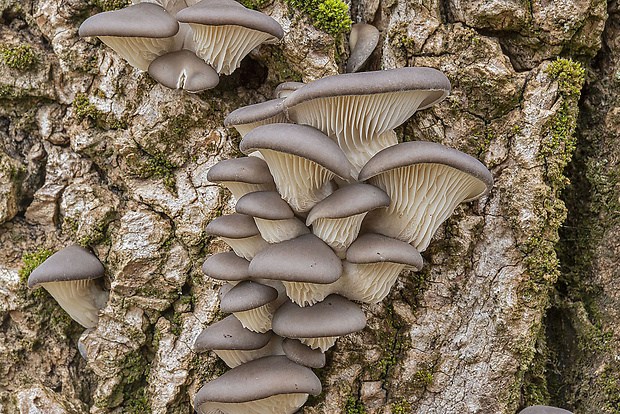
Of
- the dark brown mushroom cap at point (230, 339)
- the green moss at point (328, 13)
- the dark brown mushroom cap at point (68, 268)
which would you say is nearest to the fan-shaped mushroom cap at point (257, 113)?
the green moss at point (328, 13)

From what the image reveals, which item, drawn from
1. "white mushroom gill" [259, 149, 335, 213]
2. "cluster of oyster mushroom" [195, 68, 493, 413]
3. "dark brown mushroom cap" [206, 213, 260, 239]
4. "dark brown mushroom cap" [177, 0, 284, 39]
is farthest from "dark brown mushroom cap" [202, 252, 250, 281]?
"dark brown mushroom cap" [177, 0, 284, 39]

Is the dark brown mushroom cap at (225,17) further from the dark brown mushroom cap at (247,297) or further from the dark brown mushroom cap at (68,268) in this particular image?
the dark brown mushroom cap at (68,268)

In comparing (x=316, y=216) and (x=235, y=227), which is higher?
(x=316, y=216)

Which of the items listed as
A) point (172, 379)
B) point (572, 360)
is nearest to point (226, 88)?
point (172, 379)

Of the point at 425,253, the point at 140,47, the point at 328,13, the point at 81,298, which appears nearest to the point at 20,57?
the point at 140,47

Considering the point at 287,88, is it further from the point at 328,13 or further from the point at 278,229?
the point at 278,229

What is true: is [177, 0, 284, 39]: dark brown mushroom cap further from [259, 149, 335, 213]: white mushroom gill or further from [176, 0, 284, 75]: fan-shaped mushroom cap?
[259, 149, 335, 213]: white mushroom gill

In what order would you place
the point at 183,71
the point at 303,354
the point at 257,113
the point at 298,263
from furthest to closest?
the point at 183,71 → the point at 303,354 → the point at 257,113 → the point at 298,263
